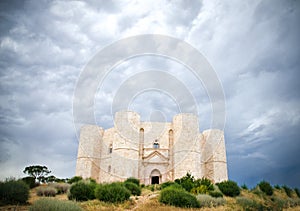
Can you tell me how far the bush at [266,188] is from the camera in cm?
1698

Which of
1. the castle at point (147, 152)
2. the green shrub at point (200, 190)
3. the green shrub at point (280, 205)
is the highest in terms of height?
the castle at point (147, 152)

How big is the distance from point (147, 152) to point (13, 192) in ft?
55.4

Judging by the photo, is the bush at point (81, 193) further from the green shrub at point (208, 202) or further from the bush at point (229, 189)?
the bush at point (229, 189)

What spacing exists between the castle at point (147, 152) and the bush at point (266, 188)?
20.5 feet

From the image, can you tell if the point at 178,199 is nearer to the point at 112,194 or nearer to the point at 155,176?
the point at 112,194

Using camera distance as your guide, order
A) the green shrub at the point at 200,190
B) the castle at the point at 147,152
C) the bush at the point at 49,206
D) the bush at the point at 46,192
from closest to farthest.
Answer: the bush at the point at 49,206 < the green shrub at the point at 200,190 < the bush at the point at 46,192 < the castle at the point at 147,152

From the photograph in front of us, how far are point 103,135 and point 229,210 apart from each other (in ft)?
69.5

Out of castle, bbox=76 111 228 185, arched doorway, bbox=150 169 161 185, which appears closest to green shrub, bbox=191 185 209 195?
castle, bbox=76 111 228 185

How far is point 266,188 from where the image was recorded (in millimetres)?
17203

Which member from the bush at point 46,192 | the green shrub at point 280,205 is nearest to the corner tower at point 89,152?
the bush at point 46,192

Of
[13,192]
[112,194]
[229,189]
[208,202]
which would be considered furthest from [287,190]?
[13,192]

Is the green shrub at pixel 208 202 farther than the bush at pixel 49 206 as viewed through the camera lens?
Yes

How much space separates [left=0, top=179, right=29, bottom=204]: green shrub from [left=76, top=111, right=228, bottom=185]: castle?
1436 cm

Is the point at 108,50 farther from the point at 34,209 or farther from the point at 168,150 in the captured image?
the point at 168,150
